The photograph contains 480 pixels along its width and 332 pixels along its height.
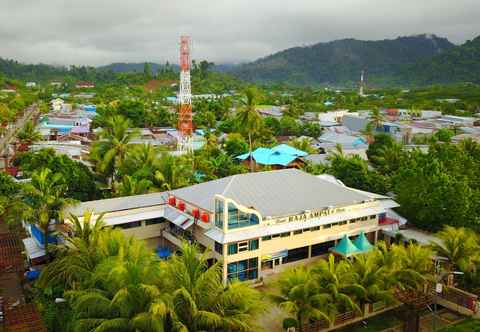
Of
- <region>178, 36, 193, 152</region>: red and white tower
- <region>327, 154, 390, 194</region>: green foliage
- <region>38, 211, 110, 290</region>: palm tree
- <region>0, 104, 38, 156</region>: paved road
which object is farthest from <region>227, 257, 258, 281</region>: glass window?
<region>0, 104, 38, 156</region>: paved road

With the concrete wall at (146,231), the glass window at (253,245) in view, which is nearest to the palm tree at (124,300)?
the glass window at (253,245)

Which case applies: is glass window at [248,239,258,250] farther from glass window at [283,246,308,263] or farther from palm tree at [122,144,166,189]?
palm tree at [122,144,166,189]

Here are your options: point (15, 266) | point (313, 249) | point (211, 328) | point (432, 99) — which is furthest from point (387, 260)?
point (432, 99)

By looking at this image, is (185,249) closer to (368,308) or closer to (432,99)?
(368,308)

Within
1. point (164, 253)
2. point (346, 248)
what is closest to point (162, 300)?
point (164, 253)

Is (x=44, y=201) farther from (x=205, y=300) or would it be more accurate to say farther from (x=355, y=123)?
(x=355, y=123)

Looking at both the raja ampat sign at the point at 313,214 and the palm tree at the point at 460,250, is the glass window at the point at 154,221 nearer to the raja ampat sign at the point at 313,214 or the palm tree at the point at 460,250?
the raja ampat sign at the point at 313,214
